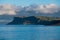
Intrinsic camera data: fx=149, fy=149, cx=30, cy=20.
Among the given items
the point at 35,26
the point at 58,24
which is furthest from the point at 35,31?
the point at 58,24

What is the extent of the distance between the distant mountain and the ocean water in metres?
0.05

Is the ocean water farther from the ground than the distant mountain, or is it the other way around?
the distant mountain

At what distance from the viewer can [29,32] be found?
205 cm

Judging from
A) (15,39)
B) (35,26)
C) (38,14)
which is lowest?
(15,39)

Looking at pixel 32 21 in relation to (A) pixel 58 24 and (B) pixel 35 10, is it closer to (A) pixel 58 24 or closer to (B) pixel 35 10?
(B) pixel 35 10

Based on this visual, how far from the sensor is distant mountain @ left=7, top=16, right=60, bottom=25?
202 centimetres

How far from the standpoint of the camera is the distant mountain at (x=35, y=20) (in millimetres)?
2021

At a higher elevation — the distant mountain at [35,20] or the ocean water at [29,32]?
the distant mountain at [35,20]

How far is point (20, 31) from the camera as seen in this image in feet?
6.70

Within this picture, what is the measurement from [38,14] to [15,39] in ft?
1.55

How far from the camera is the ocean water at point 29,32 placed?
2025 millimetres

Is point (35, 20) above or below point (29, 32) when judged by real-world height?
above

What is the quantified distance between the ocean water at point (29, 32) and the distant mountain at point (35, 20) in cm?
5

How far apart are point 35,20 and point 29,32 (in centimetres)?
18
